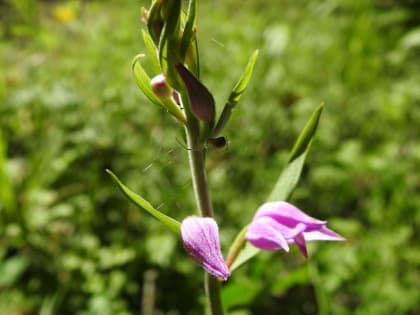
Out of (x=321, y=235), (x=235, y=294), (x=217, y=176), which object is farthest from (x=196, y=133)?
(x=217, y=176)

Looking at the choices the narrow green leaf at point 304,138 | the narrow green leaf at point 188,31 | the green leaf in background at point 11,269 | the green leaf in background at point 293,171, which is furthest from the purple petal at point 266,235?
the green leaf in background at point 11,269

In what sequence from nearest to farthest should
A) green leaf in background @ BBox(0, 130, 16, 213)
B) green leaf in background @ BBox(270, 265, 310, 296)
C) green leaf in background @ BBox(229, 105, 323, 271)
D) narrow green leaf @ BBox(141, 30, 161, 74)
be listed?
narrow green leaf @ BBox(141, 30, 161, 74)
green leaf in background @ BBox(229, 105, 323, 271)
green leaf in background @ BBox(270, 265, 310, 296)
green leaf in background @ BBox(0, 130, 16, 213)

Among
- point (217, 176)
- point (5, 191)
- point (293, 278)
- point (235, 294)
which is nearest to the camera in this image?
point (235, 294)

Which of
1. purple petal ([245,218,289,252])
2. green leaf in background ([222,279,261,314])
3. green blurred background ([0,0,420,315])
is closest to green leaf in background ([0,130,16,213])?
green blurred background ([0,0,420,315])

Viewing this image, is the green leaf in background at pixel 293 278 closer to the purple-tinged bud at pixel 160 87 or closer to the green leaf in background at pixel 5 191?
the purple-tinged bud at pixel 160 87

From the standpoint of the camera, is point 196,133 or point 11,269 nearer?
point 196,133

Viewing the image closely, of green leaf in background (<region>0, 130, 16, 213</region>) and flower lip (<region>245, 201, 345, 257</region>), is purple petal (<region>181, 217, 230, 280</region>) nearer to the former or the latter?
flower lip (<region>245, 201, 345, 257</region>)

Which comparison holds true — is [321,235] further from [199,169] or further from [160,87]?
[160,87]
